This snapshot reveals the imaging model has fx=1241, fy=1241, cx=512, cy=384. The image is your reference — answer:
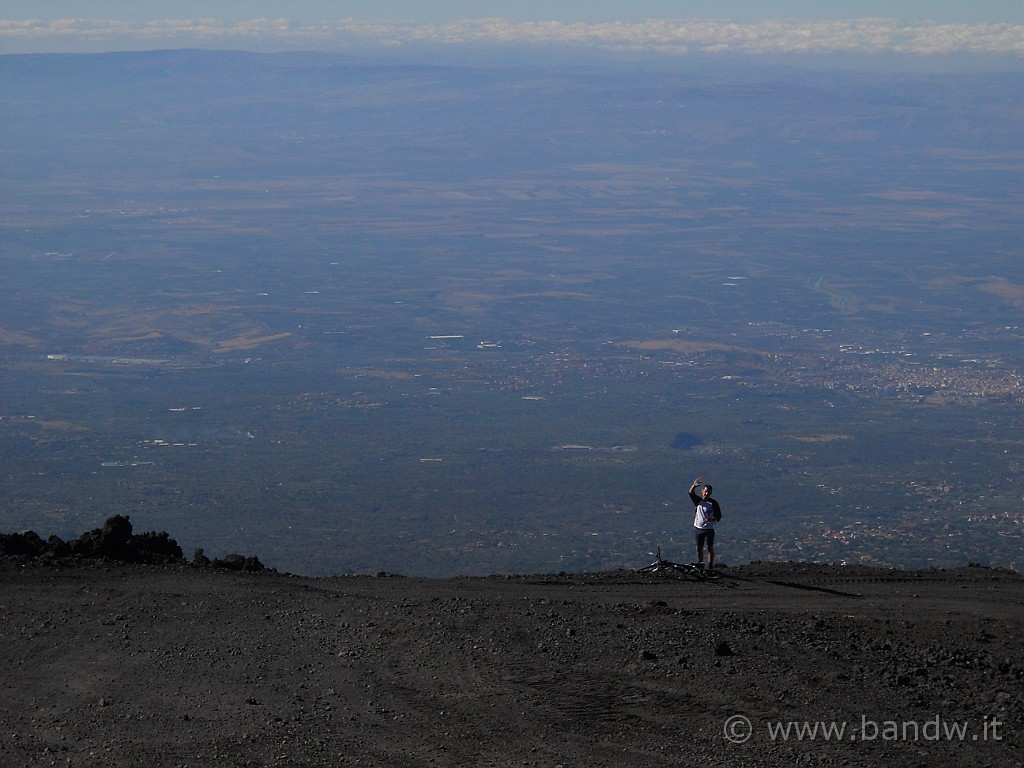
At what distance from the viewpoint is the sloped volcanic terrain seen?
9930 mm

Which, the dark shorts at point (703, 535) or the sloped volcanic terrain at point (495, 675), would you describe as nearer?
the sloped volcanic terrain at point (495, 675)

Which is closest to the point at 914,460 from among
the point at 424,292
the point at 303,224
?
the point at 424,292

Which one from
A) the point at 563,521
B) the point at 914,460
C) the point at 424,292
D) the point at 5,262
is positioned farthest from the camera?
the point at 5,262

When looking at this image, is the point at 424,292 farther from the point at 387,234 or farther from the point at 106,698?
the point at 106,698

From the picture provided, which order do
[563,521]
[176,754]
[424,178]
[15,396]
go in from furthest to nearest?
1. [424,178]
2. [15,396]
3. [563,521]
4. [176,754]

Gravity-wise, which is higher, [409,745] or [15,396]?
[409,745]

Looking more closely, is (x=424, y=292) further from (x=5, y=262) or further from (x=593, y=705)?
(x=593, y=705)

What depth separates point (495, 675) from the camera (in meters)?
11.1

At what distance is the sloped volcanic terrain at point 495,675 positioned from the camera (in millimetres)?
9930

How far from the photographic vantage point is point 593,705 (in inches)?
414

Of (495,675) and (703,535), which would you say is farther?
(703,535)

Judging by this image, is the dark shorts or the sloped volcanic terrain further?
the dark shorts

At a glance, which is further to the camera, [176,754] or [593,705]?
[593,705]

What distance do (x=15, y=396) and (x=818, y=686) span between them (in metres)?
58.5
